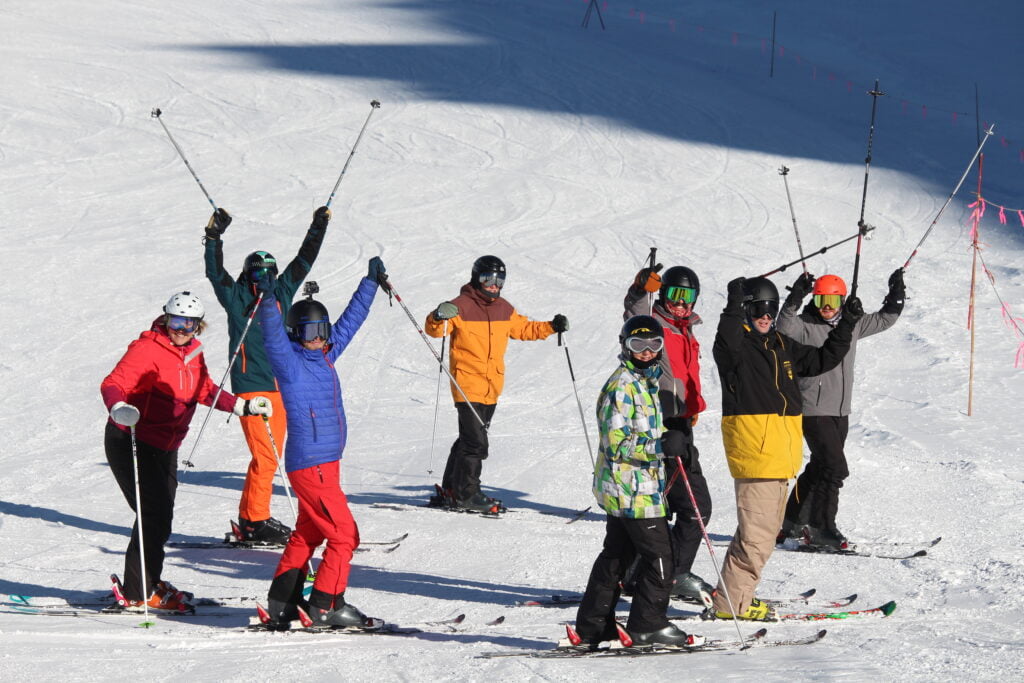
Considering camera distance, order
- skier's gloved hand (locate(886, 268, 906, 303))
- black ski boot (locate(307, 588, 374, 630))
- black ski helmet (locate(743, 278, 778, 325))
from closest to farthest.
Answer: black ski boot (locate(307, 588, 374, 630)) → black ski helmet (locate(743, 278, 778, 325)) → skier's gloved hand (locate(886, 268, 906, 303))

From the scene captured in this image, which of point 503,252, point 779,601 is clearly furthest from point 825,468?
point 503,252

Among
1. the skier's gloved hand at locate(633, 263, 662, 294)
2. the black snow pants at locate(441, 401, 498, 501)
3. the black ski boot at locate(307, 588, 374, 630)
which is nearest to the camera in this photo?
the black ski boot at locate(307, 588, 374, 630)

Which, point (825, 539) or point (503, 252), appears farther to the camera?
point (503, 252)

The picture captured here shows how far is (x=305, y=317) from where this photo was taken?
5707mm

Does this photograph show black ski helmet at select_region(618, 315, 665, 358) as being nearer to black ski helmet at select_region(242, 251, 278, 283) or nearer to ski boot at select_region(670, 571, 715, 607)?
ski boot at select_region(670, 571, 715, 607)

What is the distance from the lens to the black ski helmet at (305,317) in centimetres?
571

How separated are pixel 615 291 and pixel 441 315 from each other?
24.3 ft

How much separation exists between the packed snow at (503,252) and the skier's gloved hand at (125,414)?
3.10 feet

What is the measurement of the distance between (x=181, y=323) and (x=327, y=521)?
128 centimetres

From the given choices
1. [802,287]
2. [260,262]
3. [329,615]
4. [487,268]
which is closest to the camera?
[329,615]

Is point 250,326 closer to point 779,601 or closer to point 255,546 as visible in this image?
point 255,546

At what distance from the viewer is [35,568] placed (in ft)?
23.7

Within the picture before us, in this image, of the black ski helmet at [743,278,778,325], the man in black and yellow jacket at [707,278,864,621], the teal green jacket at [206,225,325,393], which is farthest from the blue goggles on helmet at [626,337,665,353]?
the teal green jacket at [206,225,325,393]

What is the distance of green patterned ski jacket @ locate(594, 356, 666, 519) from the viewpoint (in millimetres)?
5172
